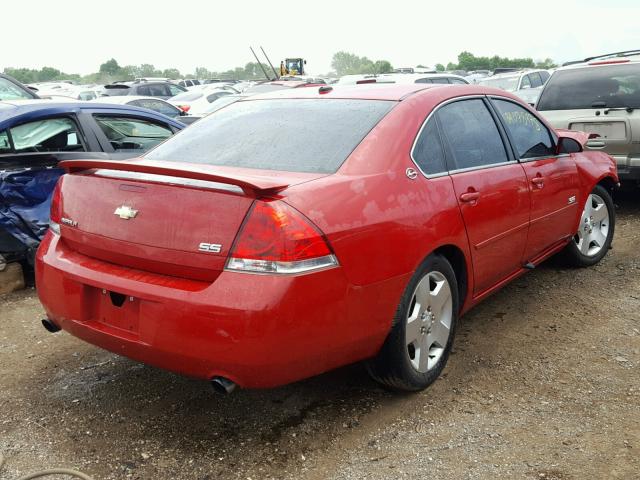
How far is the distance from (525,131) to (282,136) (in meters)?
1.90

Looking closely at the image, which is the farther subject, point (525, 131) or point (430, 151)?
point (525, 131)

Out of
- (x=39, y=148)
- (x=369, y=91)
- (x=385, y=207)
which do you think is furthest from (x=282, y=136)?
(x=39, y=148)

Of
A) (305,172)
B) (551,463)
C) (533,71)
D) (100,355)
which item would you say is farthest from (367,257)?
(533,71)

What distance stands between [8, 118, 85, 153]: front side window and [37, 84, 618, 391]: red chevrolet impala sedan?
2059 millimetres

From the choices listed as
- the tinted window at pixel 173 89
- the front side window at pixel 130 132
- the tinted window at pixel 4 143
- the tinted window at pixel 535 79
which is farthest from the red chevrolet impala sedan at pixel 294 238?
the tinted window at pixel 173 89

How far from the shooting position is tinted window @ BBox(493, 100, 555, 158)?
14.0 ft

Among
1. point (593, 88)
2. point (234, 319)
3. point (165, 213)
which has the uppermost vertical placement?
point (593, 88)

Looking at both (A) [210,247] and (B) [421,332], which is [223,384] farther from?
(B) [421,332]

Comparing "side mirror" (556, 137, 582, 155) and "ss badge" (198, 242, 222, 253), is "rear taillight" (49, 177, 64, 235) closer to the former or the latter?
"ss badge" (198, 242, 222, 253)

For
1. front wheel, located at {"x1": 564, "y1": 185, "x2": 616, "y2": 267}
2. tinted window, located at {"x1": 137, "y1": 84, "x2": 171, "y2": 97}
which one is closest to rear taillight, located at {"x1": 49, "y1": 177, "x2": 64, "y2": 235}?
front wheel, located at {"x1": 564, "y1": 185, "x2": 616, "y2": 267}

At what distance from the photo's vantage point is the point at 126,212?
284cm

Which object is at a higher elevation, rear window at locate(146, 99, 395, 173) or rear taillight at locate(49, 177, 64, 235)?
rear window at locate(146, 99, 395, 173)

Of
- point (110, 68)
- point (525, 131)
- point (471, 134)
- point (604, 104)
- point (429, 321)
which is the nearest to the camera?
point (429, 321)

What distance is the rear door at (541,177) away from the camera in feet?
13.9
